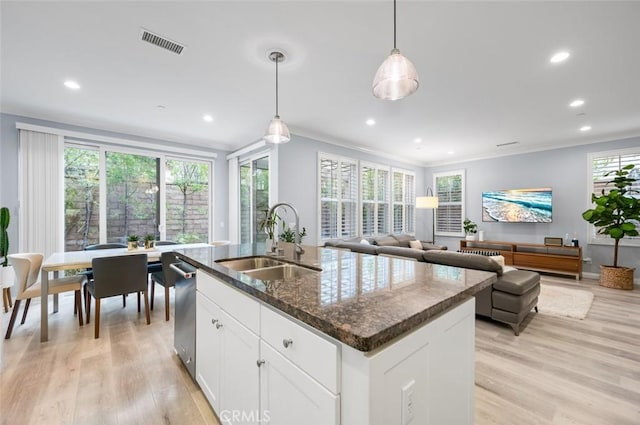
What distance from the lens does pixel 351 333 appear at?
738 mm

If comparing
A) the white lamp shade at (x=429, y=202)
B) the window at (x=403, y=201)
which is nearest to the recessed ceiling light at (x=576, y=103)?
the white lamp shade at (x=429, y=202)

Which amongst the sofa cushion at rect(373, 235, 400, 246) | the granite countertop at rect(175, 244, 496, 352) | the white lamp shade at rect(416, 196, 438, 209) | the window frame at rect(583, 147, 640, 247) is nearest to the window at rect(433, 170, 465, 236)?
the white lamp shade at rect(416, 196, 438, 209)

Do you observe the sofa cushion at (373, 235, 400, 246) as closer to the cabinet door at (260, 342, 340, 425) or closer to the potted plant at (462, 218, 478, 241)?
the potted plant at (462, 218, 478, 241)

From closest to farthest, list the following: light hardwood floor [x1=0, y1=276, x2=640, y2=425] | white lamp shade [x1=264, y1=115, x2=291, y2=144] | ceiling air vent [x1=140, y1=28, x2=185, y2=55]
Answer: light hardwood floor [x1=0, y1=276, x2=640, y2=425] → ceiling air vent [x1=140, y1=28, x2=185, y2=55] → white lamp shade [x1=264, y1=115, x2=291, y2=144]

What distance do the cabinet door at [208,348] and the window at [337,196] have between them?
3.42 m

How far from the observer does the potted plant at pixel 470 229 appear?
6631mm

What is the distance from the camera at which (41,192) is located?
156 inches

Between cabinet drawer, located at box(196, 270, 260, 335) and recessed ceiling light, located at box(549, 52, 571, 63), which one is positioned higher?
recessed ceiling light, located at box(549, 52, 571, 63)

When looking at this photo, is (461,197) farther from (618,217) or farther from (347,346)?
(347,346)

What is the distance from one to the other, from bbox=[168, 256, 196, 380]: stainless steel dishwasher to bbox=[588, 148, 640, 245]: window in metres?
7.15

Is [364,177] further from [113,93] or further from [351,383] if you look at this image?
[351,383]

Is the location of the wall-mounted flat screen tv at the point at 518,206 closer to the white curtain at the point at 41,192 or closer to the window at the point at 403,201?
the window at the point at 403,201

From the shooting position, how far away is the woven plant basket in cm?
448

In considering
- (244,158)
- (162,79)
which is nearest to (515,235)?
(244,158)
